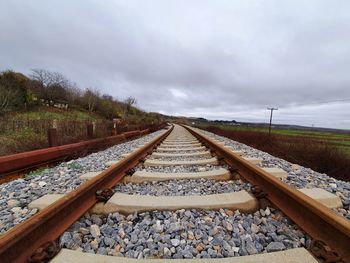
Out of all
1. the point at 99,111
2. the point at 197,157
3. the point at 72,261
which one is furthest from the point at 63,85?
the point at 72,261

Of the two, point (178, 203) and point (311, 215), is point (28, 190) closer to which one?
point (178, 203)

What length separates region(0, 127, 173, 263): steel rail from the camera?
118 centimetres

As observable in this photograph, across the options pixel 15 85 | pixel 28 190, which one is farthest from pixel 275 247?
pixel 15 85

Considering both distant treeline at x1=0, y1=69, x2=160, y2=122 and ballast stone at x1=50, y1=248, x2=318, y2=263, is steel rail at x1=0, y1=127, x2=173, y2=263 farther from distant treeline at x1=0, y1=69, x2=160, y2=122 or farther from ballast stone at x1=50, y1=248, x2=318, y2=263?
distant treeline at x1=0, y1=69, x2=160, y2=122

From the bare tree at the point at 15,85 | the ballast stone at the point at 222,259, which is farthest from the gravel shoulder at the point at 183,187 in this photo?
the bare tree at the point at 15,85

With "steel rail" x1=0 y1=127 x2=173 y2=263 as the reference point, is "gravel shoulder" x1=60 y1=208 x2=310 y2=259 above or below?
below

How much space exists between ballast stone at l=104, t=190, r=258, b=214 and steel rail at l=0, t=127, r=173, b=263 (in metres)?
0.23

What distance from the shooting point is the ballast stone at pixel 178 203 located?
6.49 feet

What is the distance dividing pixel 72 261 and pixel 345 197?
2638mm

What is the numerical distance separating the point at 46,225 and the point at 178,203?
1075 millimetres

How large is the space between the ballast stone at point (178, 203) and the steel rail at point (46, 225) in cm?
23

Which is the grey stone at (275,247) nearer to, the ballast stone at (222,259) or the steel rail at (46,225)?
the ballast stone at (222,259)

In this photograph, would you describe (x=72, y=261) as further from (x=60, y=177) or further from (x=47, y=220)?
(x=60, y=177)

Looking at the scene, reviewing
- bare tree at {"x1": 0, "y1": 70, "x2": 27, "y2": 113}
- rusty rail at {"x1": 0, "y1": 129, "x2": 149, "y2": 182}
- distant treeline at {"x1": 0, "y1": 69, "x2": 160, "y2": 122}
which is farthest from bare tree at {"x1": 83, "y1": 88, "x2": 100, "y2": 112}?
rusty rail at {"x1": 0, "y1": 129, "x2": 149, "y2": 182}
